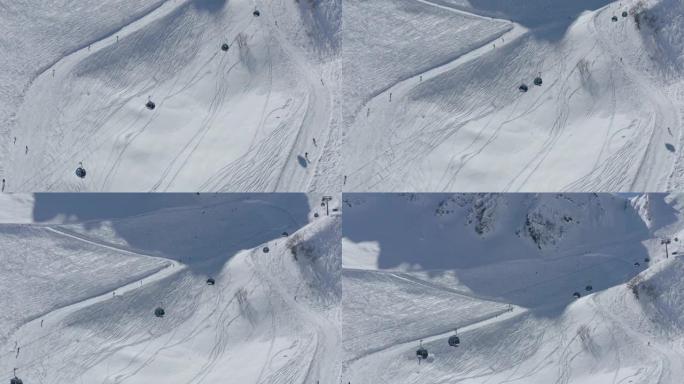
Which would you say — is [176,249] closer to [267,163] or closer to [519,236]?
[267,163]

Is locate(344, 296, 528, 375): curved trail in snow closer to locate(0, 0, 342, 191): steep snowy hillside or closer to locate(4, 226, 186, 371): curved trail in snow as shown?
locate(0, 0, 342, 191): steep snowy hillside

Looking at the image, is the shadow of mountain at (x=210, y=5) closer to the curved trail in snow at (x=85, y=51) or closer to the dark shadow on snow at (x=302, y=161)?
the curved trail in snow at (x=85, y=51)

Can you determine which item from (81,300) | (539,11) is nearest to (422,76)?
(539,11)

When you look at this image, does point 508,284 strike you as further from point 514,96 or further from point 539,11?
point 539,11

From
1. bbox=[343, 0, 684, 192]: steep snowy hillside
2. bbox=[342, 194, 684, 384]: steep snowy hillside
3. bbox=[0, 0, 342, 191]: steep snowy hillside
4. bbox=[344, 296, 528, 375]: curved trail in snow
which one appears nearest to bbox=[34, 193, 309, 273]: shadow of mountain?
bbox=[0, 0, 342, 191]: steep snowy hillside

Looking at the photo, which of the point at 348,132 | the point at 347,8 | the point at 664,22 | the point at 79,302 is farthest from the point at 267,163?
the point at 664,22

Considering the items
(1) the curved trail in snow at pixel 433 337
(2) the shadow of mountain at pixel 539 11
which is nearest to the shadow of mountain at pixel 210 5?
(2) the shadow of mountain at pixel 539 11
